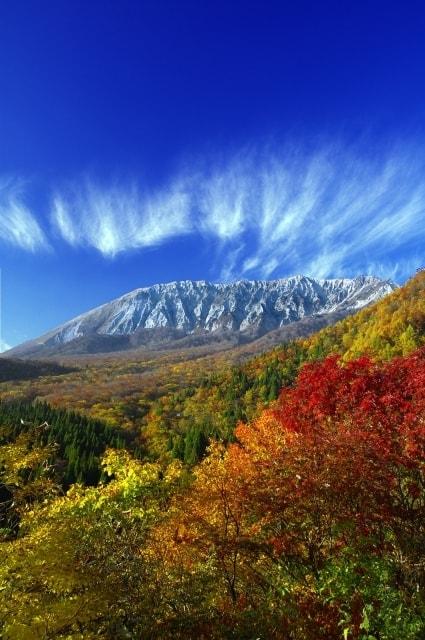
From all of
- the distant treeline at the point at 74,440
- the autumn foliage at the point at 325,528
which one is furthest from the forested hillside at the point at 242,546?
the distant treeline at the point at 74,440

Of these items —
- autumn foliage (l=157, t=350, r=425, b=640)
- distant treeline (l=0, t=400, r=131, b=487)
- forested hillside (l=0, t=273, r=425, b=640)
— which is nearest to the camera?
autumn foliage (l=157, t=350, r=425, b=640)

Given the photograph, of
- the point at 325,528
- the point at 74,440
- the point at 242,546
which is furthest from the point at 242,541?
the point at 74,440

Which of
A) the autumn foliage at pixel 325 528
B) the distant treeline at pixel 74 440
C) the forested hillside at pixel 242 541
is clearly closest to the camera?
the autumn foliage at pixel 325 528

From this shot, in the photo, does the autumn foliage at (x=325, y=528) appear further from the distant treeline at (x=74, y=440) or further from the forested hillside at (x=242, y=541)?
the distant treeline at (x=74, y=440)

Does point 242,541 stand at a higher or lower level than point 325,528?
lower

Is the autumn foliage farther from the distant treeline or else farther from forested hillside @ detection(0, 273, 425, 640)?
the distant treeline

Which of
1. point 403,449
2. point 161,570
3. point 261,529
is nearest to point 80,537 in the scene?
point 161,570

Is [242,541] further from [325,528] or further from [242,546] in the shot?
[325,528]

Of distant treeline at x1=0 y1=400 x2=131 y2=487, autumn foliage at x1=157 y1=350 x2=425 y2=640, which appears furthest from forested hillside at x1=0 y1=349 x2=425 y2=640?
distant treeline at x1=0 y1=400 x2=131 y2=487

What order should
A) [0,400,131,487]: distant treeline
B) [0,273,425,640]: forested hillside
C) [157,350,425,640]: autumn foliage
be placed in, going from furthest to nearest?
[0,400,131,487]: distant treeline < [0,273,425,640]: forested hillside < [157,350,425,640]: autumn foliage

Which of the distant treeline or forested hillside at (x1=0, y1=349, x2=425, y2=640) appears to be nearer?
forested hillside at (x1=0, y1=349, x2=425, y2=640)

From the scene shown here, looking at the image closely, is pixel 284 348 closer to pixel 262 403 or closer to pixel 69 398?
pixel 262 403

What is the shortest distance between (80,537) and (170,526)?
5556 mm

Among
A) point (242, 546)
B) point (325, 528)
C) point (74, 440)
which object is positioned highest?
point (325, 528)
